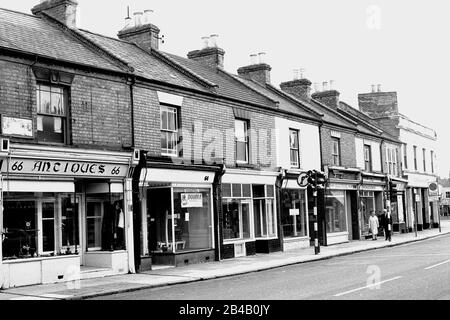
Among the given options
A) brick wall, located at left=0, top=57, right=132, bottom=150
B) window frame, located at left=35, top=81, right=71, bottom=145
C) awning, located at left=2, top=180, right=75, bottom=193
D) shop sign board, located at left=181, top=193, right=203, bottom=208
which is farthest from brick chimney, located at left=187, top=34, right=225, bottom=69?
awning, located at left=2, top=180, right=75, bottom=193

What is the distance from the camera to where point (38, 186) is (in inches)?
599

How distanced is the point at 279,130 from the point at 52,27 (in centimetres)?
1035

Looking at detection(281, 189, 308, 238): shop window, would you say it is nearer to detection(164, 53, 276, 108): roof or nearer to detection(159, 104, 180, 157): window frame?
detection(164, 53, 276, 108): roof

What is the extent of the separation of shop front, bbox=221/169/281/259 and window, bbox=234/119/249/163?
0.72m

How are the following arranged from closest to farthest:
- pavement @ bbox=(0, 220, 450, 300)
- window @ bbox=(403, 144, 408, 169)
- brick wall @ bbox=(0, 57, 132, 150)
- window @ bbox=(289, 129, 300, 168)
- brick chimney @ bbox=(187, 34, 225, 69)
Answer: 1. pavement @ bbox=(0, 220, 450, 300)
2. brick wall @ bbox=(0, 57, 132, 150)
3. window @ bbox=(289, 129, 300, 168)
4. brick chimney @ bbox=(187, 34, 225, 69)
5. window @ bbox=(403, 144, 408, 169)

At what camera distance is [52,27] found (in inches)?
782

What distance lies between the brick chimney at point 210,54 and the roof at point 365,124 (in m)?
9.82

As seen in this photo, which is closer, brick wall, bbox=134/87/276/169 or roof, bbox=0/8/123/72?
roof, bbox=0/8/123/72

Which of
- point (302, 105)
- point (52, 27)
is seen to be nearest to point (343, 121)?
point (302, 105)

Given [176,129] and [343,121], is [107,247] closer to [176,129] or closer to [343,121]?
[176,129]

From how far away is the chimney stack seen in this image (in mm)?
33031

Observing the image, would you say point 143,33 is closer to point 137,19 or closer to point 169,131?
point 137,19

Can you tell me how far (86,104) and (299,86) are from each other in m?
18.7

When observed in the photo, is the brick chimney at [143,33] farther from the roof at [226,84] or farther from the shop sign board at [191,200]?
the shop sign board at [191,200]
